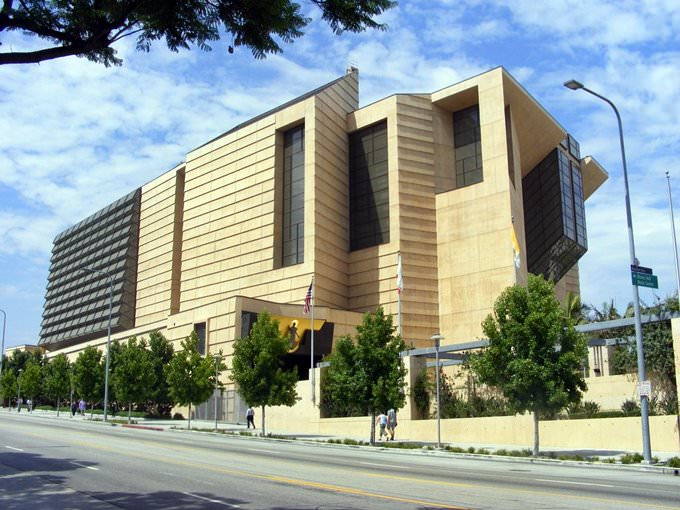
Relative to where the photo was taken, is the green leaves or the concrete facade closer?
the green leaves

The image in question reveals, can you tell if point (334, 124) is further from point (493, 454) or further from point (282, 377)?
point (493, 454)

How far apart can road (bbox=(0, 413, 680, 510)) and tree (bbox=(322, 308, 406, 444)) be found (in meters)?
10.0

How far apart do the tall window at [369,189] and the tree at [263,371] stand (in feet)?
89.7

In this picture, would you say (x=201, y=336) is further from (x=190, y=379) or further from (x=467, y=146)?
(x=467, y=146)

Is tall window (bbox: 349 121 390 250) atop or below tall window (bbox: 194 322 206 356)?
atop

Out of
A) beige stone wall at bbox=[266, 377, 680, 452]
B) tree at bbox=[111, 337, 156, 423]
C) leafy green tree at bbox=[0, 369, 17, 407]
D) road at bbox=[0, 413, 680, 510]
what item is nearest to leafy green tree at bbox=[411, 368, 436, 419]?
beige stone wall at bbox=[266, 377, 680, 452]

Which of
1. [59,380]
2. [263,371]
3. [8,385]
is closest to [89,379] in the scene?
[59,380]

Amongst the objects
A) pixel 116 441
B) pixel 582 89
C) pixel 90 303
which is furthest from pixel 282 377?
pixel 90 303

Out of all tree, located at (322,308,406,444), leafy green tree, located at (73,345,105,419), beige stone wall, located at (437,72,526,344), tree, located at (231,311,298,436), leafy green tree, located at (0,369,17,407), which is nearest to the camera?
tree, located at (322,308,406,444)

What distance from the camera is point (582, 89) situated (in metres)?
24.8

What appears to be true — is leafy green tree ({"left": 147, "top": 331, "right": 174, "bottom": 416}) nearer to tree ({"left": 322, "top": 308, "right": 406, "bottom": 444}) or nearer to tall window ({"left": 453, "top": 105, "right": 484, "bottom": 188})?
→ tree ({"left": 322, "top": 308, "right": 406, "bottom": 444})

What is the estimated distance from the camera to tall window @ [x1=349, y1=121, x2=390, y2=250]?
2643 inches

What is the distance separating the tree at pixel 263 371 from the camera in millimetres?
40031

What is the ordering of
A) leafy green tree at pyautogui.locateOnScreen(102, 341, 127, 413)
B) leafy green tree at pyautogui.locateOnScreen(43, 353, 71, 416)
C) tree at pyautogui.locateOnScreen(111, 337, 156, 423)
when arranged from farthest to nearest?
leafy green tree at pyautogui.locateOnScreen(43, 353, 71, 416) → leafy green tree at pyautogui.locateOnScreen(102, 341, 127, 413) → tree at pyautogui.locateOnScreen(111, 337, 156, 423)
